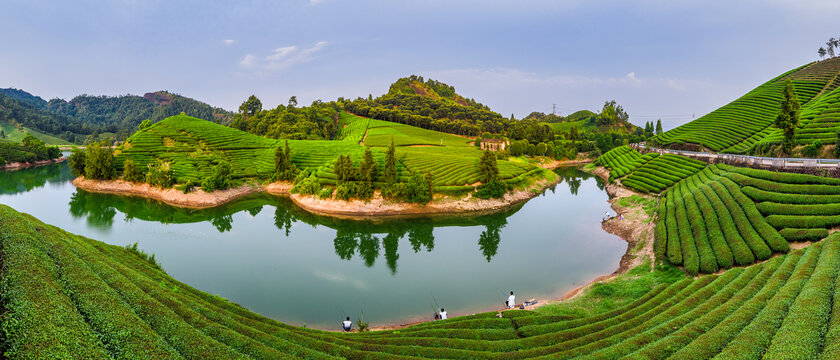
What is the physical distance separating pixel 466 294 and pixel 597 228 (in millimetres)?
22124

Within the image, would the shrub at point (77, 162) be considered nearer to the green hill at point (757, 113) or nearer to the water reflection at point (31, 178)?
the water reflection at point (31, 178)

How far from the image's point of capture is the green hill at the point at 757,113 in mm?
54188

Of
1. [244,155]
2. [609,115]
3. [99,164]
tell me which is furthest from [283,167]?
[609,115]

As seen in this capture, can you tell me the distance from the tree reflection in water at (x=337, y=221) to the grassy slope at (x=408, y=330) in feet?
49.8

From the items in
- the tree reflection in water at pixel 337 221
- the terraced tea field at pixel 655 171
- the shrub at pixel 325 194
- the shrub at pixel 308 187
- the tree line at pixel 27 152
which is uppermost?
the tree line at pixel 27 152

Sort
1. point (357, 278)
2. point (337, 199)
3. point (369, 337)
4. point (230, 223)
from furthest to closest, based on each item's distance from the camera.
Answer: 1. point (337, 199)
2. point (230, 223)
3. point (357, 278)
4. point (369, 337)

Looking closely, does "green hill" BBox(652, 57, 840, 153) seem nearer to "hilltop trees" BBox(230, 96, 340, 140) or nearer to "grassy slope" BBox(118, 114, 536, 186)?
"grassy slope" BBox(118, 114, 536, 186)

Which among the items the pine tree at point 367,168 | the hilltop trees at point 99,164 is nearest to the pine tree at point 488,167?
the pine tree at point 367,168

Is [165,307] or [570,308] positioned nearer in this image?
[165,307]

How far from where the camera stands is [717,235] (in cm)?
2303

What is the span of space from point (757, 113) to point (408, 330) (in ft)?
292

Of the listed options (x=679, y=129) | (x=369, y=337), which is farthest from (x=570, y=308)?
(x=679, y=129)

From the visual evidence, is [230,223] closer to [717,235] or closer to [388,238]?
[388,238]

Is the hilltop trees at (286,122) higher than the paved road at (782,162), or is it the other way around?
the hilltop trees at (286,122)
